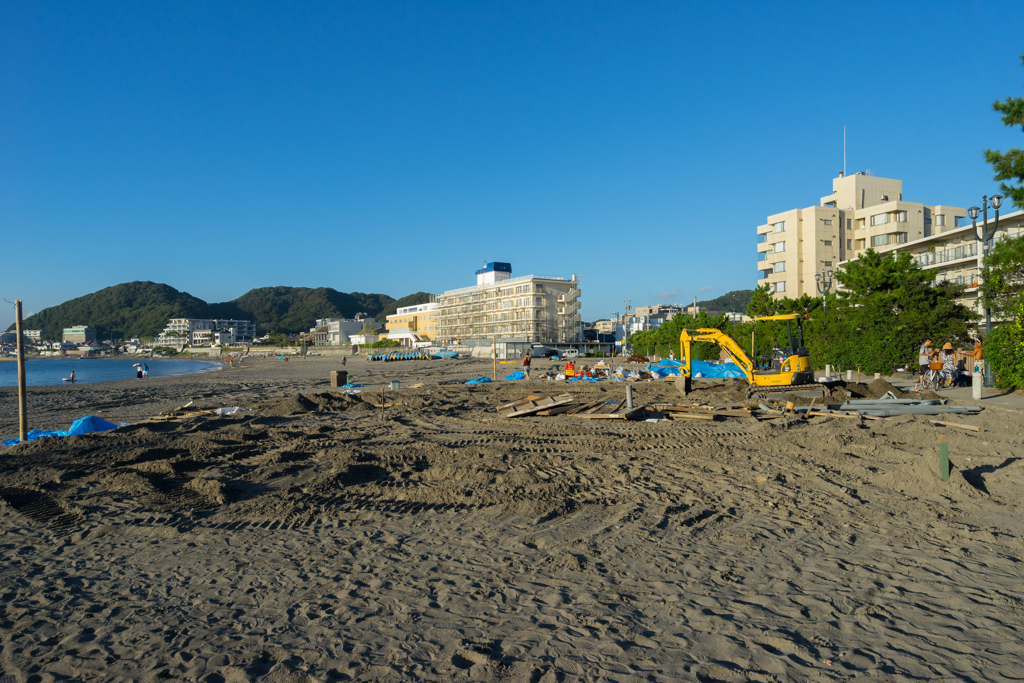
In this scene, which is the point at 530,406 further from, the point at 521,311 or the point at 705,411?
the point at 521,311

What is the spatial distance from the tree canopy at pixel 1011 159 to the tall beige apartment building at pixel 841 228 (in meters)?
37.4

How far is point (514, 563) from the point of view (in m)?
5.17

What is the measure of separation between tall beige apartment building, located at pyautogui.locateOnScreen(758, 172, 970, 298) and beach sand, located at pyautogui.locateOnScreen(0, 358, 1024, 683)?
49251 millimetres

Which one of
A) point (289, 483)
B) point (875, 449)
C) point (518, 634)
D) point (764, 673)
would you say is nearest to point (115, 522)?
point (289, 483)

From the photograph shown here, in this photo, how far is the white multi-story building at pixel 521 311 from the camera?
327 ft

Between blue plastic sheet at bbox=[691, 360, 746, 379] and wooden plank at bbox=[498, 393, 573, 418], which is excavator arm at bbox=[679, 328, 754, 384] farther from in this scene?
blue plastic sheet at bbox=[691, 360, 746, 379]

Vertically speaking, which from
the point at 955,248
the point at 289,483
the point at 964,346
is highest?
the point at 955,248

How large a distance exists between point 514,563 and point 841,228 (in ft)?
204

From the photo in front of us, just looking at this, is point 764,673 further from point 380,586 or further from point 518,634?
point 380,586

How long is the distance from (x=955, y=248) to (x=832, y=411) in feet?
128

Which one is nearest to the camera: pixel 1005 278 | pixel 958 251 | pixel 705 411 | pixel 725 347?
pixel 705 411

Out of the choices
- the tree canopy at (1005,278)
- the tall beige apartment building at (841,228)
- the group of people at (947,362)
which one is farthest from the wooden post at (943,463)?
the tall beige apartment building at (841,228)

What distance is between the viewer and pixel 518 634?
387 centimetres

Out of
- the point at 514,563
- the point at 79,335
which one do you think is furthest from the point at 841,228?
the point at 79,335
